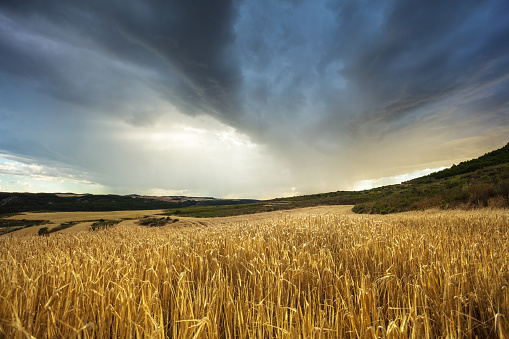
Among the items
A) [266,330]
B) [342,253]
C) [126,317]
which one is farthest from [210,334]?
[342,253]

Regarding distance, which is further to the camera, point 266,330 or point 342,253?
point 342,253

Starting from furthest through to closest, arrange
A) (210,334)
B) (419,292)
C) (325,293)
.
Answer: (325,293)
(419,292)
(210,334)

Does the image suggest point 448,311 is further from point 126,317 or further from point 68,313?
point 68,313

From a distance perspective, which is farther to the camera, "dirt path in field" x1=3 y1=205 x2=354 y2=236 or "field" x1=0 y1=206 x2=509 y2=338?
"dirt path in field" x1=3 y1=205 x2=354 y2=236

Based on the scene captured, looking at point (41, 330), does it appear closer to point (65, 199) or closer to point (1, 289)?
point (1, 289)

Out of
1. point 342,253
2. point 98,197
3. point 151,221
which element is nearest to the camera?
point 342,253

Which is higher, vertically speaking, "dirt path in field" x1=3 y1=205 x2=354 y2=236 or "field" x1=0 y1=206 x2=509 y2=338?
"field" x1=0 y1=206 x2=509 y2=338

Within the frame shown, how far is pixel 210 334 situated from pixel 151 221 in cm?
2613

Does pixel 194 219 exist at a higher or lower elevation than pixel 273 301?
lower

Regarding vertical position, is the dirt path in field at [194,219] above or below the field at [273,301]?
below

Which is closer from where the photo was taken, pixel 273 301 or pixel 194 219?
pixel 273 301

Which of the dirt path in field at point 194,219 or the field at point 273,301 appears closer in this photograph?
the field at point 273,301

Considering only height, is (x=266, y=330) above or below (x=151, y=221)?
above

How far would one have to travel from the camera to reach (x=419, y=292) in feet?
7.98
